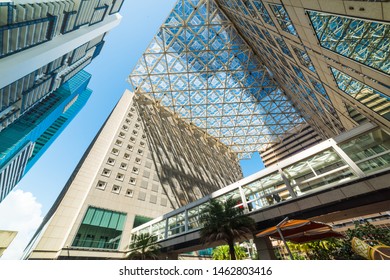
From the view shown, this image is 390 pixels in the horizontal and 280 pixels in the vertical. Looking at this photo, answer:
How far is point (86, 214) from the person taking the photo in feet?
68.1

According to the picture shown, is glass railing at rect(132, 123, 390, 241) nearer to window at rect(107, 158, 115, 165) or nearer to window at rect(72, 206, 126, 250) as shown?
window at rect(72, 206, 126, 250)

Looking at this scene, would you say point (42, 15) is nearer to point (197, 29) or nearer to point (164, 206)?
point (197, 29)

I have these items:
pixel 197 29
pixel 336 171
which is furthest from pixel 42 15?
pixel 336 171

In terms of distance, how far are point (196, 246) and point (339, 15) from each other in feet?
60.2

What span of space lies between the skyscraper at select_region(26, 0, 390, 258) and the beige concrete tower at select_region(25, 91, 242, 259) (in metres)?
0.17

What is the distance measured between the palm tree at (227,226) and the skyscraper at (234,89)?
10.6ft

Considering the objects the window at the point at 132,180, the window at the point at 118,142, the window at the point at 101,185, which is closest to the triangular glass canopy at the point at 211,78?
the window at the point at 118,142

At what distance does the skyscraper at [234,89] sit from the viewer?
8.17 metres

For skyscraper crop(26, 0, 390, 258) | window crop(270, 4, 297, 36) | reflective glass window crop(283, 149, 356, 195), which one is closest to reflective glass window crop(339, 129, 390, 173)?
skyscraper crop(26, 0, 390, 258)

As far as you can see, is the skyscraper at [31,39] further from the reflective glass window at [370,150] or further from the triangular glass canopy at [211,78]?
the reflective glass window at [370,150]

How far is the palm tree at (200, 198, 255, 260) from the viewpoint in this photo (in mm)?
10841

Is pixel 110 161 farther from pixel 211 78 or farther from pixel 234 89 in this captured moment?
pixel 234 89

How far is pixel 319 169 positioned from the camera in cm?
1098
